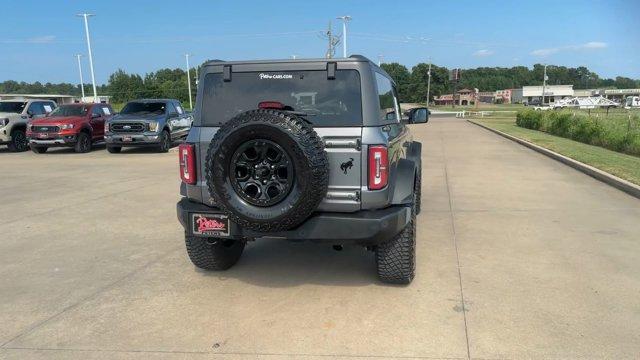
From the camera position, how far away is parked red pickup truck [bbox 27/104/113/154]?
16.3 meters

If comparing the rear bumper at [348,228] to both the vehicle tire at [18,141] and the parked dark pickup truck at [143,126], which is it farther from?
the vehicle tire at [18,141]

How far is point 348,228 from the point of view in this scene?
12.4 ft

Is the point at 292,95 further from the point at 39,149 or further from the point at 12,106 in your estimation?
the point at 12,106

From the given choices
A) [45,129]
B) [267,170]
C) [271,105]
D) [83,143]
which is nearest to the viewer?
[267,170]

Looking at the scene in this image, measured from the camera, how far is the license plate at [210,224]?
3.98m

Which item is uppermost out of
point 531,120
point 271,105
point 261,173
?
point 271,105

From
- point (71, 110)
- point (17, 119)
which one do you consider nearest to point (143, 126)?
point (71, 110)

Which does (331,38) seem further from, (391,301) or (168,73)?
(168,73)

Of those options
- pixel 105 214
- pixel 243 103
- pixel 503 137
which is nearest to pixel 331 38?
pixel 503 137

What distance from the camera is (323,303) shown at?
159 inches

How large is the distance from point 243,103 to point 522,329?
2.81 m

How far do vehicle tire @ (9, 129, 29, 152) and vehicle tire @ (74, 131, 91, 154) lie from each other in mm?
2692

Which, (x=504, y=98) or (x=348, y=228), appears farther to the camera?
(x=504, y=98)

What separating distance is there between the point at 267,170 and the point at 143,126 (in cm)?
1358
